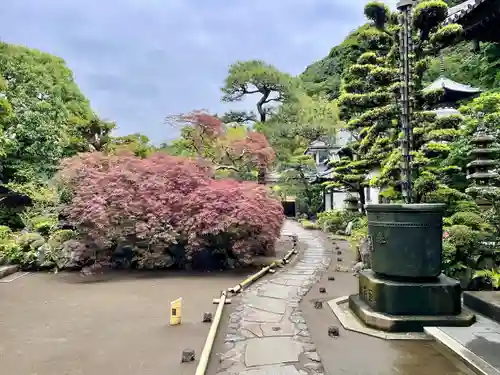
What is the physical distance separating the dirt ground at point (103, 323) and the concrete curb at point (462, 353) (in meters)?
A: 2.92

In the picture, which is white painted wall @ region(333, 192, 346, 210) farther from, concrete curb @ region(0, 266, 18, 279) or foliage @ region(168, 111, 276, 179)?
concrete curb @ region(0, 266, 18, 279)

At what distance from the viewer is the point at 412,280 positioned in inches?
222

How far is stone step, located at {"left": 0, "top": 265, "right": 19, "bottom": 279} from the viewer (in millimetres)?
10438

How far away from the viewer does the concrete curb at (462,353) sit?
4009mm

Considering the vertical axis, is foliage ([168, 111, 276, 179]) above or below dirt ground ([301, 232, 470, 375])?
above

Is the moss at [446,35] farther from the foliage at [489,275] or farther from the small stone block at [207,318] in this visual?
the small stone block at [207,318]

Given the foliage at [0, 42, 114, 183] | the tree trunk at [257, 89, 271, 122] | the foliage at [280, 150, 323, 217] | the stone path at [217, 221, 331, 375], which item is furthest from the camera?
the tree trunk at [257, 89, 271, 122]

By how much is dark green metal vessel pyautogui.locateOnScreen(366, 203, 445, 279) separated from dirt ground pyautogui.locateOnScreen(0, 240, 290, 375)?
289 centimetres

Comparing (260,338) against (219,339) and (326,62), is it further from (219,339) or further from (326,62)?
(326,62)

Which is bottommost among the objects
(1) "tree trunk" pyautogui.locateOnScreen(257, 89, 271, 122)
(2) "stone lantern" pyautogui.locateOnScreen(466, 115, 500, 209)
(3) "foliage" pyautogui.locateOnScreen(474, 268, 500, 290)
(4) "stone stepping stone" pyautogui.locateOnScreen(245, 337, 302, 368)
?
(4) "stone stepping stone" pyautogui.locateOnScreen(245, 337, 302, 368)

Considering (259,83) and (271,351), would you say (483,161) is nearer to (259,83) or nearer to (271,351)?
(271,351)

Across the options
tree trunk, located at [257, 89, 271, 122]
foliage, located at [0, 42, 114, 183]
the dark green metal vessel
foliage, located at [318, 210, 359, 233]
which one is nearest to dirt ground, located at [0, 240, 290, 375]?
the dark green metal vessel

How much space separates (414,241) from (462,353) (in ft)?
5.24

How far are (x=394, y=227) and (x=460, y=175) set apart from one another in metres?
6.76
